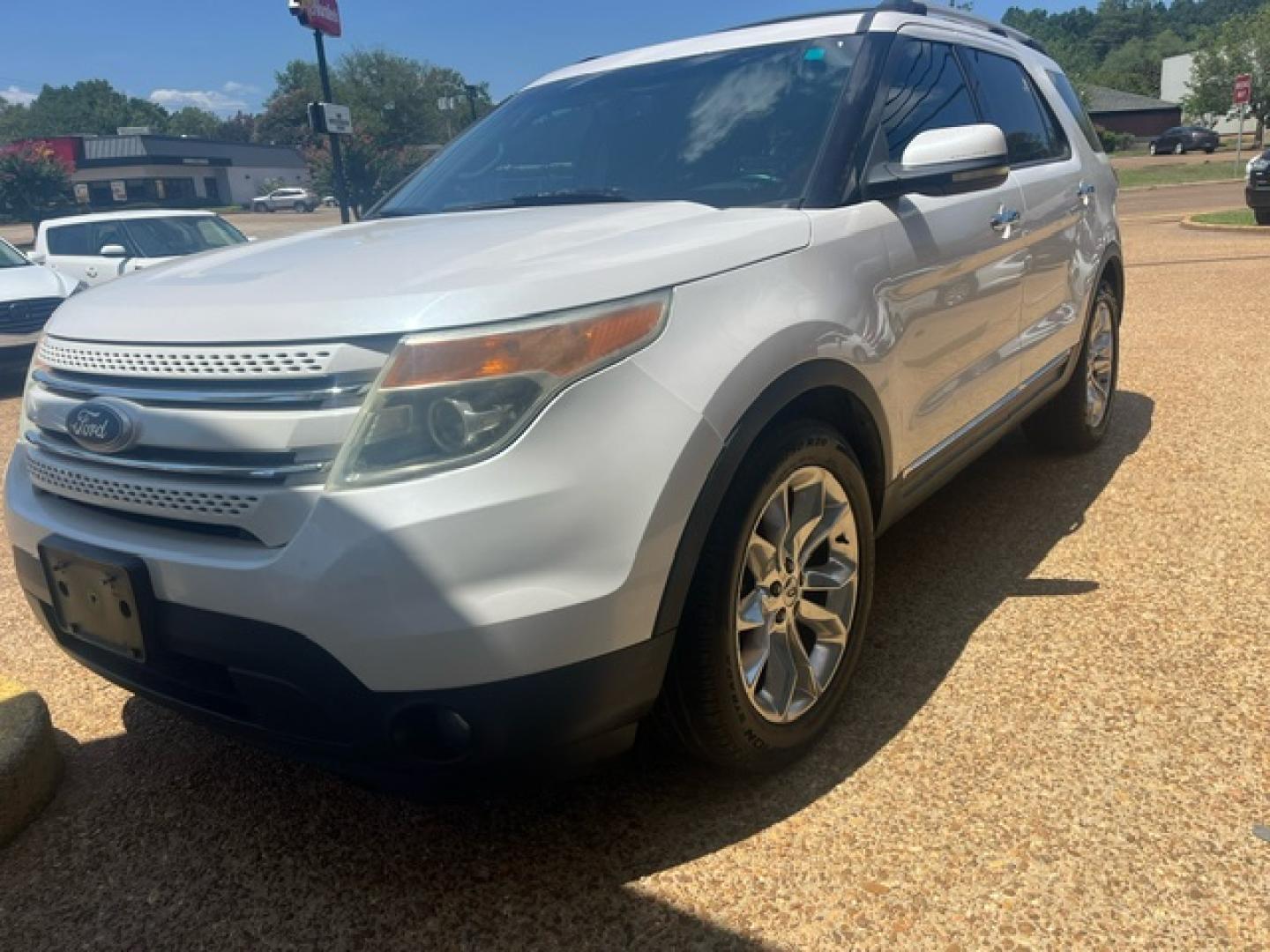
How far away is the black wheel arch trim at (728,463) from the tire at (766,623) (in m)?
0.06

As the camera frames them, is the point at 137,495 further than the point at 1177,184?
No

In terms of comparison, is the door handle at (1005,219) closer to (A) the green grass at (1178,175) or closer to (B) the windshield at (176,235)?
(B) the windshield at (176,235)

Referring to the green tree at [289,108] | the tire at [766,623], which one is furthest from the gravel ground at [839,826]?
the green tree at [289,108]

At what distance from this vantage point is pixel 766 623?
2.31m

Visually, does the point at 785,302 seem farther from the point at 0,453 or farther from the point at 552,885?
the point at 0,453

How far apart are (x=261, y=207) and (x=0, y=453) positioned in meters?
65.0

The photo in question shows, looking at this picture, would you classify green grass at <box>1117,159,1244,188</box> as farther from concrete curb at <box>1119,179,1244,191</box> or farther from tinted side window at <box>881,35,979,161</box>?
tinted side window at <box>881,35,979,161</box>

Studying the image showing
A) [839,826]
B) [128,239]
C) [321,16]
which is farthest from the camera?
[321,16]

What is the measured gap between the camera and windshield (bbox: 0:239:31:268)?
1039 cm

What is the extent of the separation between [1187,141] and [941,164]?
6589 centimetres

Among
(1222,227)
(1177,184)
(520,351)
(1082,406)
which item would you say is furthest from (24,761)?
(1177,184)

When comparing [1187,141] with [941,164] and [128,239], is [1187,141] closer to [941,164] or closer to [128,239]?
[128,239]

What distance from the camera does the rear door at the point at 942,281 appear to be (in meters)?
2.79

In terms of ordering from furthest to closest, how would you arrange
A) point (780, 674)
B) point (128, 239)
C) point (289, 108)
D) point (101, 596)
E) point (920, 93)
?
1. point (289, 108)
2. point (128, 239)
3. point (920, 93)
4. point (780, 674)
5. point (101, 596)
